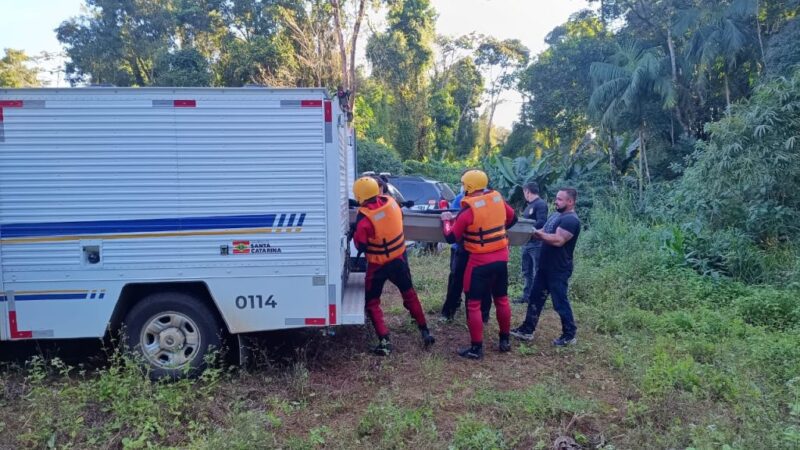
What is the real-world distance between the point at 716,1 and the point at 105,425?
18508 millimetres

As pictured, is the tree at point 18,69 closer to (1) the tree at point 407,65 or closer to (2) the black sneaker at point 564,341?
(1) the tree at point 407,65

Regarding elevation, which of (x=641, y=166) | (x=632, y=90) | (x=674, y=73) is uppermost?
(x=674, y=73)

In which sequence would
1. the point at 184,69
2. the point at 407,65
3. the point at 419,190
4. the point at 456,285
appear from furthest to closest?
the point at 407,65 → the point at 184,69 → the point at 419,190 → the point at 456,285

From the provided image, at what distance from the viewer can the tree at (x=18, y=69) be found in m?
34.8

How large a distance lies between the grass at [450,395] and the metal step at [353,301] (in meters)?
0.56

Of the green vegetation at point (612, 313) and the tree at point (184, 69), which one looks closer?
the green vegetation at point (612, 313)

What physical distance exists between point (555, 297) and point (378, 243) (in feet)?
6.76

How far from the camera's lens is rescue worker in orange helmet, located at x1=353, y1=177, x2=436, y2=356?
5.86m

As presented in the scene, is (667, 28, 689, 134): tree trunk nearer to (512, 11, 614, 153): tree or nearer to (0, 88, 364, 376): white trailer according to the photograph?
(512, 11, 614, 153): tree

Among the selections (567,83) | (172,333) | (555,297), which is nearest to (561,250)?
(555,297)

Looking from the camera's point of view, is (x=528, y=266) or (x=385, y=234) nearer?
(x=385, y=234)

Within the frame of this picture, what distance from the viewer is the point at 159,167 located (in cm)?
496

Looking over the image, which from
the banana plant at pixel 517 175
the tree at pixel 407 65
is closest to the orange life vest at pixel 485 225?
the banana plant at pixel 517 175

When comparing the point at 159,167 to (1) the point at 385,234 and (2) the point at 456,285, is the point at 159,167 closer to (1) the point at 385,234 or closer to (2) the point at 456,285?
(1) the point at 385,234
